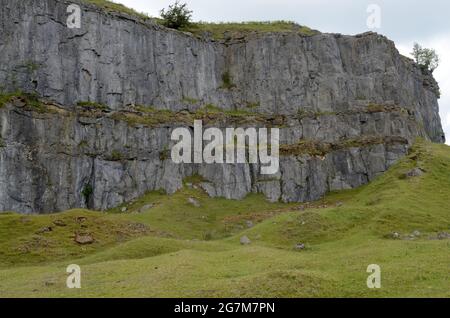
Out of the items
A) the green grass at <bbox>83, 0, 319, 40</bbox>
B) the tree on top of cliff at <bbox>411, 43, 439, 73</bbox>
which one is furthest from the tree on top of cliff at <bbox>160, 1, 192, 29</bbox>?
the tree on top of cliff at <bbox>411, 43, 439, 73</bbox>

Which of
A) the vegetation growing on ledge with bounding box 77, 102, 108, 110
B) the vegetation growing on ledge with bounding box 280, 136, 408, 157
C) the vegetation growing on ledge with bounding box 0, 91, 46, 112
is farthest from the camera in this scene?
the vegetation growing on ledge with bounding box 280, 136, 408, 157

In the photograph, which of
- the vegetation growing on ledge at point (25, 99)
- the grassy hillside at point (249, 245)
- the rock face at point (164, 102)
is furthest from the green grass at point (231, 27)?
the grassy hillside at point (249, 245)

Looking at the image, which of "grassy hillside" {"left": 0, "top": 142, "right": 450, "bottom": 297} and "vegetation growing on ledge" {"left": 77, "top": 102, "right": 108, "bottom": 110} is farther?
"vegetation growing on ledge" {"left": 77, "top": 102, "right": 108, "bottom": 110}

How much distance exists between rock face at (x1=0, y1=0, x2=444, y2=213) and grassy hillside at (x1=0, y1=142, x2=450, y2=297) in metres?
4.53

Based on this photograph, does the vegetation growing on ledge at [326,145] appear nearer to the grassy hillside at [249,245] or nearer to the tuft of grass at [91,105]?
the grassy hillside at [249,245]

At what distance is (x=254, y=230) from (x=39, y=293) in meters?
29.8

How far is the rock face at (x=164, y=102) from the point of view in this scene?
72.9m

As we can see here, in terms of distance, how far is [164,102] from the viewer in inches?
3460

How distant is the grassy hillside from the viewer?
99.2 feet

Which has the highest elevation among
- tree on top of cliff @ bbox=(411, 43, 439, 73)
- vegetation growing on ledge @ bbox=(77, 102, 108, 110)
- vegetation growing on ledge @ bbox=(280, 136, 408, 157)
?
tree on top of cliff @ bbox=(411, 43, 439, 73)

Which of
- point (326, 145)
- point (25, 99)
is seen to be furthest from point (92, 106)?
point (326, 145)

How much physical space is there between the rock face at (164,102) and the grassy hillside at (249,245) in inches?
178

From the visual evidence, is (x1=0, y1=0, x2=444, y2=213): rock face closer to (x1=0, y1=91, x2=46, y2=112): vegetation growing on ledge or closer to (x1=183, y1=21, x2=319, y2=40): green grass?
(x1=0, y1=91, x2=46, y2=112): vegetation growing on ledge
